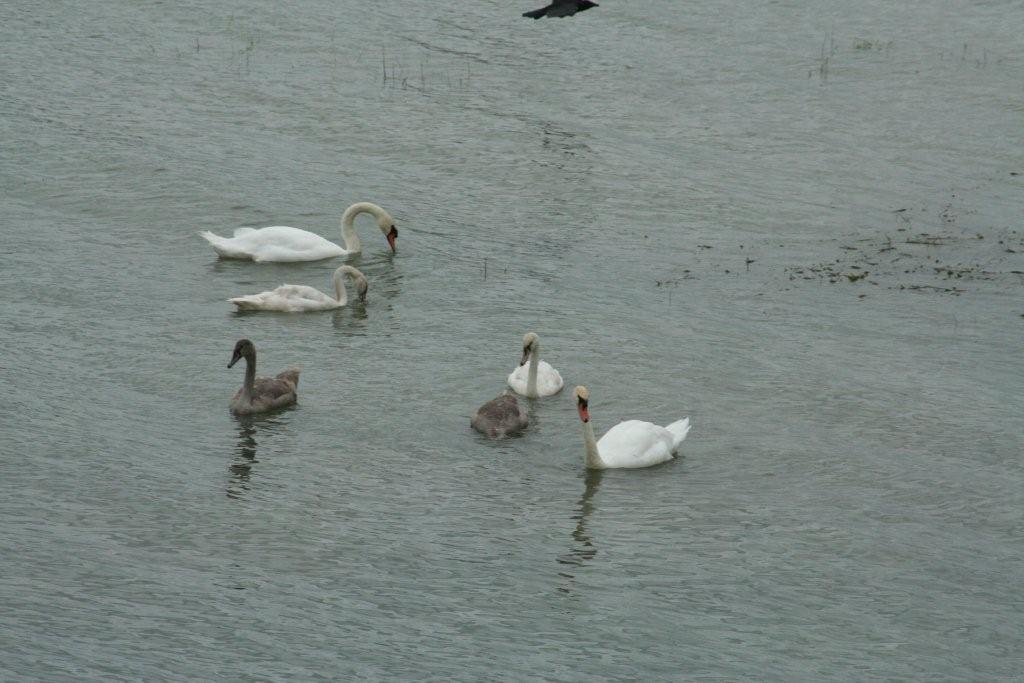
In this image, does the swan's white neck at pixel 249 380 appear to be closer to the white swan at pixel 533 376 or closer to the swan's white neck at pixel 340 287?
the white swan at pixel 533 376

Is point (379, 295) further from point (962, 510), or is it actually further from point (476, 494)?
point (962, 510)

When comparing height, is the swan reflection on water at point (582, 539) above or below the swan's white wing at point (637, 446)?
below

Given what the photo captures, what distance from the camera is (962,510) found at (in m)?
14.5

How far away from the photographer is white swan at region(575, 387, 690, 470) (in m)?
15.3

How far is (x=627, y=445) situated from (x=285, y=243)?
8530 mm

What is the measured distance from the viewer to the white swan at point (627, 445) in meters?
15.3

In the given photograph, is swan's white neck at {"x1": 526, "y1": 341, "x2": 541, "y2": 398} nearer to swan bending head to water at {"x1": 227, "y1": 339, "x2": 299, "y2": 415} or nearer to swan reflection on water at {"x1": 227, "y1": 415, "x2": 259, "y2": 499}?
swan bending head to water at {"x1": 227, "y1": 339, "x2": 299, "y2": 415}

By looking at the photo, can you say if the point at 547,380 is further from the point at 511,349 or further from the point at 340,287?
the point at 340,287

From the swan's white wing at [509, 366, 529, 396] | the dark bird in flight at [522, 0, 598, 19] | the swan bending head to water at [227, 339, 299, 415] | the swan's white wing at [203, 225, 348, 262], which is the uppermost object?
the dark bird in flight at [522, 0, 598, 19]

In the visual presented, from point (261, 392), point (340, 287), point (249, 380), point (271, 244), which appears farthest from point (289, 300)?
point (261, 392)

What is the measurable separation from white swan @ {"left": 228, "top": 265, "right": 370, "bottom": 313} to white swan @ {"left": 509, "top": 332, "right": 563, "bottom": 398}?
3810mm

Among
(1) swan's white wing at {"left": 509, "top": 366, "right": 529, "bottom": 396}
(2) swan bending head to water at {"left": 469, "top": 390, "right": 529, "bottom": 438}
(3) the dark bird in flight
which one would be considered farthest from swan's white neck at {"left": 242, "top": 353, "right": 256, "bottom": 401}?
(3) the dark bird in flight

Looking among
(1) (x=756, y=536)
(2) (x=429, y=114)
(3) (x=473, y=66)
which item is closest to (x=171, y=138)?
(2) (x=429, y=114)

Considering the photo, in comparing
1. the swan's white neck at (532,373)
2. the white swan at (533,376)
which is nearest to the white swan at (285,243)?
the white swan at (533,376)
